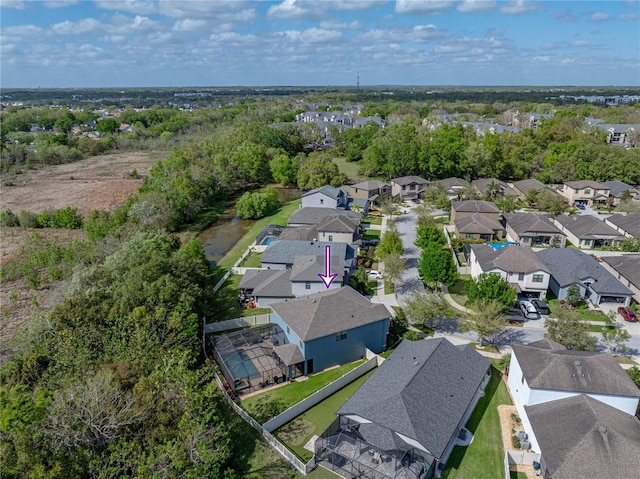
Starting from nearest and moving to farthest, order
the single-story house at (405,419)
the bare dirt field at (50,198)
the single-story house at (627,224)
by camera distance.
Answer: the single-story house at (405,419)
the bare dirt field at (50,198)
the single-story house at (627,224)

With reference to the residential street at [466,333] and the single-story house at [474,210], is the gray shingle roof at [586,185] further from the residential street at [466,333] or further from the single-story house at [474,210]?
A: the residential street at [466,333]

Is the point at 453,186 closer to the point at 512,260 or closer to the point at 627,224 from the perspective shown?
the point at 627,224

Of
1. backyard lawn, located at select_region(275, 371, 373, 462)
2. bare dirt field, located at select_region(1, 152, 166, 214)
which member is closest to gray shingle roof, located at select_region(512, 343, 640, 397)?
backyard lawn, located at select_region(275, 371, 373, 462)

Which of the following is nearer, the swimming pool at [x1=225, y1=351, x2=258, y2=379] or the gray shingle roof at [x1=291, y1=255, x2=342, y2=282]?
the swimming pool at [x1=225, y1=351, x2=258, y2=379]

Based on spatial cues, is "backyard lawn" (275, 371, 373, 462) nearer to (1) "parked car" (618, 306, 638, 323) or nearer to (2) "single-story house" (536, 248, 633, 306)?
(2) "single-story house" (536, 248, 633, 306)

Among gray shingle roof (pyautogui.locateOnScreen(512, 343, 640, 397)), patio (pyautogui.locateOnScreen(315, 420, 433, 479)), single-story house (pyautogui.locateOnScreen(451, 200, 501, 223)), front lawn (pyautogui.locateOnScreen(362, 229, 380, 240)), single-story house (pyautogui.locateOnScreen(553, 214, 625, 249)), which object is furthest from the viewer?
single-story house (pyautogui.locateOnScreen(451, 200, 501, 223))

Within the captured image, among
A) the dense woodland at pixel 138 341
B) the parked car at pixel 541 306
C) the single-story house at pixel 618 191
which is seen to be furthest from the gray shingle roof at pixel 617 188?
the parked car at pixel 541 306

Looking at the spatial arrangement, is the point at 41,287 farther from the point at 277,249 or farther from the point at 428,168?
the point at 428,168

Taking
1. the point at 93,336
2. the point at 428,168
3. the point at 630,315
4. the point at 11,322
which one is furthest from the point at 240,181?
→ the point at 630,315
